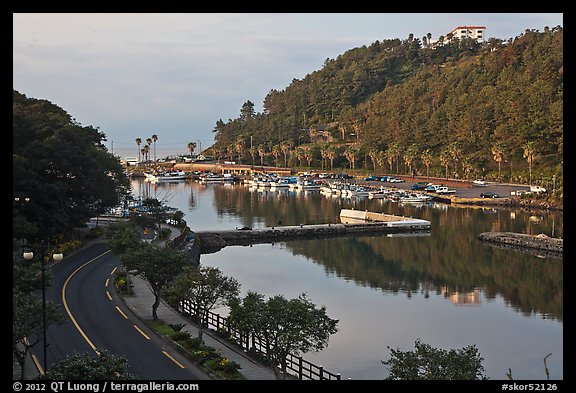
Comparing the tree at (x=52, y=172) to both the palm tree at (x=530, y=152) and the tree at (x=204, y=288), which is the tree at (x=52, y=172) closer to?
the tree at (x=204, y=288)

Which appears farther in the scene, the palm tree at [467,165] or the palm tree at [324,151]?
the palm tree at [324,151]

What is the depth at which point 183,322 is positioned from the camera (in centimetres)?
2484

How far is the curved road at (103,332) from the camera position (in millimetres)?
18828

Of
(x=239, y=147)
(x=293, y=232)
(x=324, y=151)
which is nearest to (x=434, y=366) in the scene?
(x=293, y=232)

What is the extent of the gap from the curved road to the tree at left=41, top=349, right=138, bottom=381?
3542 millimetres

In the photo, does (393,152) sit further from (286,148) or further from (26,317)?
(26,317)

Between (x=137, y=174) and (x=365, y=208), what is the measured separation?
290ft

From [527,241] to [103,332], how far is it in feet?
119

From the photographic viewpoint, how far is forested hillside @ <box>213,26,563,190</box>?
8631 centimetres

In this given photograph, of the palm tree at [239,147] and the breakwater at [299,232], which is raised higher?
the palm tree at [239,147]

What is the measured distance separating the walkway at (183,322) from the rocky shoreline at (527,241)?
97.3 feet

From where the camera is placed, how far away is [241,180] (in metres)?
130

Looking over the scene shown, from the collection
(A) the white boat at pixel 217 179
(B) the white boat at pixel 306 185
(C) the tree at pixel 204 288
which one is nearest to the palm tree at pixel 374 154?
(B) the white boat at pixel 306 185

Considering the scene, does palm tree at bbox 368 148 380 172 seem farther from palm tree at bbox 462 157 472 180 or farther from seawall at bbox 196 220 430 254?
seawall at bbox 196 220 430 254
